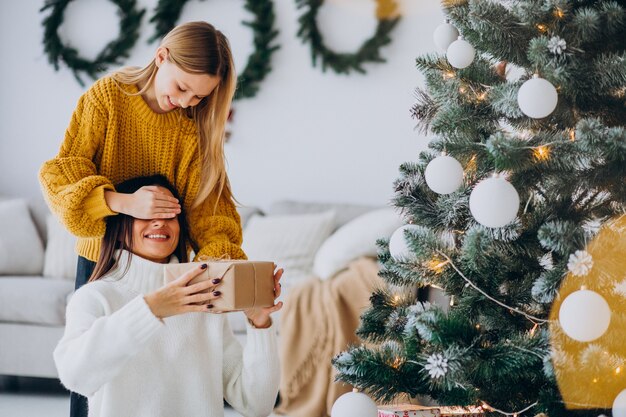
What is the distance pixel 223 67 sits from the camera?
1.76 m

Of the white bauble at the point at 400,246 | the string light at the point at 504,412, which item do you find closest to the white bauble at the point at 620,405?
the string light at the point at 504,412

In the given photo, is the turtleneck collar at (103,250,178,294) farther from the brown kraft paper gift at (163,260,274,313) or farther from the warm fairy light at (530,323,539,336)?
the warm fairy light at (530,323,539,336)

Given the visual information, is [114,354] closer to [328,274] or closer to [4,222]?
[328,274]

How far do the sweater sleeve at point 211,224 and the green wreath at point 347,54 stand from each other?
7.66 feet

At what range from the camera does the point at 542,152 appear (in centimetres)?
140

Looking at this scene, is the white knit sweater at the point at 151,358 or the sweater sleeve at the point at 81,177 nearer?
the white knit sweater at the point at 151,358

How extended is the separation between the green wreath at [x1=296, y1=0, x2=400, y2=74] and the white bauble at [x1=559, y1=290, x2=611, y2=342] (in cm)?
289

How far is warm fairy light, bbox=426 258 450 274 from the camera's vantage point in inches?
60.0

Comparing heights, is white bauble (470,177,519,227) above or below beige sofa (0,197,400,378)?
above

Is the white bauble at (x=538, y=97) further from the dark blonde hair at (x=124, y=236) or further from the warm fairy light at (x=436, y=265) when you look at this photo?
the dark blonde hair at (x=124, y=236)

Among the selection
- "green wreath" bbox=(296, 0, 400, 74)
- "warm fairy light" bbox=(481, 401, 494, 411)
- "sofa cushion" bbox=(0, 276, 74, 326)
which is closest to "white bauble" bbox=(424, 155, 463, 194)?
A: "warm fairy light" bbox=(481, 401, 494, 411)

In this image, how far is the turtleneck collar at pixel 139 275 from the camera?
5.38 feet

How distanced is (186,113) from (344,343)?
4.47ft

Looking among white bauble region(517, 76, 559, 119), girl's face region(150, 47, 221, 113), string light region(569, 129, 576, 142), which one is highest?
white bauble region(517, 76, 559, 119)
